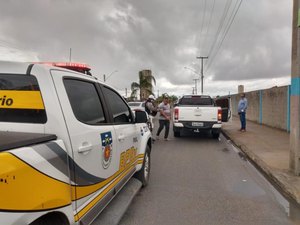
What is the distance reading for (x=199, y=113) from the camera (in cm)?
1215

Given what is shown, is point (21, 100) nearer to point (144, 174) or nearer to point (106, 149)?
point (106, 149)

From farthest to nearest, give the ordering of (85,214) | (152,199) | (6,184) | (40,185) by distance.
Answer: (152,199) → (85,214) → (40,185) → (6,184)

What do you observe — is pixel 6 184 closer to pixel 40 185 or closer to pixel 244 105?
pixel 40 185

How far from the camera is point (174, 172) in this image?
278 inches

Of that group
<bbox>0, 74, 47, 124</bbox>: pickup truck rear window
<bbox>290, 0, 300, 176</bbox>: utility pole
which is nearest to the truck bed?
<bbox>0, 74, 47, 124</bbox>: pickup truck rear window

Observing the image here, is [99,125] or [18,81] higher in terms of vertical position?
[18,81]

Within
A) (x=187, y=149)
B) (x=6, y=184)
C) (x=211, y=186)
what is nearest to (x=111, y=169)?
(x=6, y=184)

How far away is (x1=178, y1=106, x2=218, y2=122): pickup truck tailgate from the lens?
39.7 feet

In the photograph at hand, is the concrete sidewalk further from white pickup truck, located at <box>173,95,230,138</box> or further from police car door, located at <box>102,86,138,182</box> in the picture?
police car door, located at <box>102,86,138,182</box>

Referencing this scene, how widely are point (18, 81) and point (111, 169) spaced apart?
1.53 metres

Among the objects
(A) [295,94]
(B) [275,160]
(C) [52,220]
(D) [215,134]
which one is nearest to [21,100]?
(C) [52,220]

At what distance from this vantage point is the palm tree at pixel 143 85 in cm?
4375

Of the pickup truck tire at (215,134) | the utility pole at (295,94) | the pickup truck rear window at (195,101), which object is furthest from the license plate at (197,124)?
the utility pole at (295,94)

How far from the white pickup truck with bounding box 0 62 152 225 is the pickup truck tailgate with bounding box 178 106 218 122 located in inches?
340
